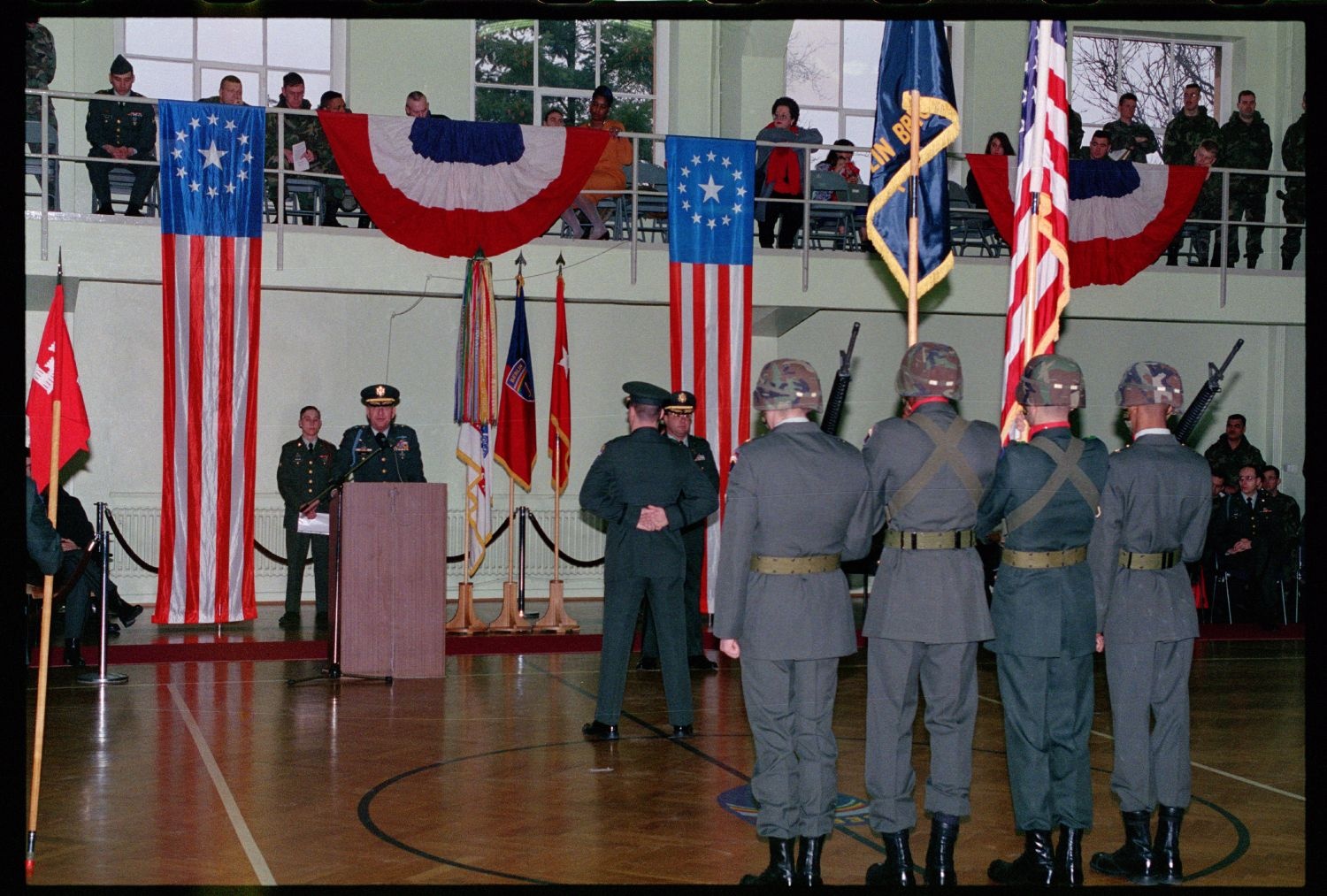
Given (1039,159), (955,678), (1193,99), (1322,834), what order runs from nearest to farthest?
(1322,834) < (955,678) < (1039,159) < (1193,99)

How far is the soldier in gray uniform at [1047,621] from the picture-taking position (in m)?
4.68

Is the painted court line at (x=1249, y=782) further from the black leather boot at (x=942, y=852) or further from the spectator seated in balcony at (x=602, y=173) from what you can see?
the spectator seated in balcony at (x=602, y=173)

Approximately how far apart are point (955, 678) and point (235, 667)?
19.0ft

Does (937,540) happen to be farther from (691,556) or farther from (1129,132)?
(1129,132)

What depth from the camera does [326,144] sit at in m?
12.3

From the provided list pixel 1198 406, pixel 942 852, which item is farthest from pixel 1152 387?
pixel 942 852

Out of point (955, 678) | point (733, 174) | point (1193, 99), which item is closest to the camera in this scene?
point (955, 678)

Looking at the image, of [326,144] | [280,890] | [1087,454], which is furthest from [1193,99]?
[280,890]

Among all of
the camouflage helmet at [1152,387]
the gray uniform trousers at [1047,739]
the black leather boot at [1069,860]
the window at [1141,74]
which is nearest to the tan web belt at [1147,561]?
the gray uniform trousers at [1047,739]

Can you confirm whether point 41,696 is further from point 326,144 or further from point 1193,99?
point 1193,99

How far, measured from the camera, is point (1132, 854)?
478cm

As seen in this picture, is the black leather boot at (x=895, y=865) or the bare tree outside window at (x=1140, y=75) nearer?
the black leather boot at (x=895, y=865)

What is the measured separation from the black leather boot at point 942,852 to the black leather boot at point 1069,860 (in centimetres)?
36

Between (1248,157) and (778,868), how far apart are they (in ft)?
38.4
